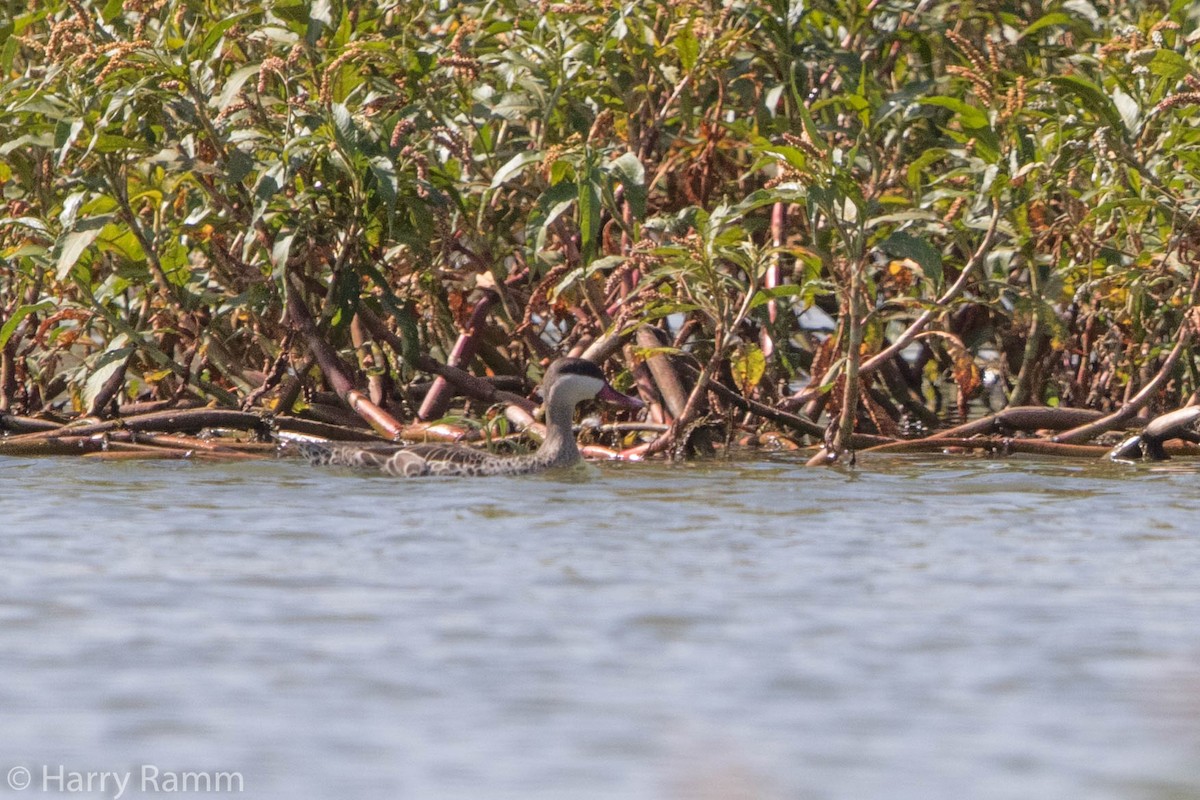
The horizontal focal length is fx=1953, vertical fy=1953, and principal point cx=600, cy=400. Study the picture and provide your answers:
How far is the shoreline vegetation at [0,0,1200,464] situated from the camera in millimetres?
9000

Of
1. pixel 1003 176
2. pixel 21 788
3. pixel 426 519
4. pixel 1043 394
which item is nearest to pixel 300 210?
pixel 426 519

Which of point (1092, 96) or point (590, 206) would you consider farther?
point (590, 206)

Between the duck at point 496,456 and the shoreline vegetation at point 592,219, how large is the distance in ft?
1.34

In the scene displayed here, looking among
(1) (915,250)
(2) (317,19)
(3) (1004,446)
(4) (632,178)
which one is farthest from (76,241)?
(3) (1004,446)

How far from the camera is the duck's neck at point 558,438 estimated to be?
937cm

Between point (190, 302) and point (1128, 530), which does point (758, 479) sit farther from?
point (190, 302)

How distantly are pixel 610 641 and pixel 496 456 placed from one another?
4233mm

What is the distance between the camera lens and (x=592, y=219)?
8914mm

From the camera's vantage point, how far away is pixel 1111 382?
1034cm

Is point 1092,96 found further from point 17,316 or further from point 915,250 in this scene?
point 17,316

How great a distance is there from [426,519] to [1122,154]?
11.9 feet

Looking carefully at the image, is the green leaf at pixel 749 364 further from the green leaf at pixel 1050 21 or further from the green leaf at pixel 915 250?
the green leaf at pixel 1050 21

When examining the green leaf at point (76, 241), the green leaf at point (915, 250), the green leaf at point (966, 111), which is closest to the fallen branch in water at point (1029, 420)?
the green leaf at point (915, 250)

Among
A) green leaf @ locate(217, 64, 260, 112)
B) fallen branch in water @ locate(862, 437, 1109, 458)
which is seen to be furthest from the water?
green leaf @ locate(217, 64, 260, 112)
